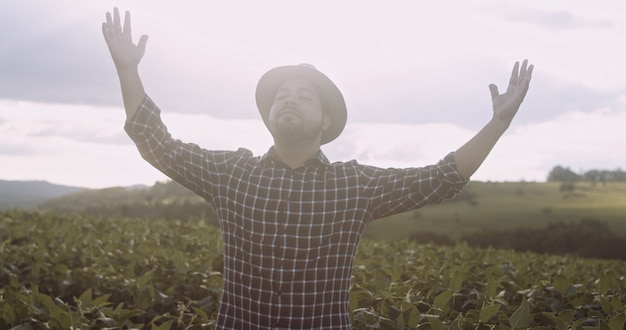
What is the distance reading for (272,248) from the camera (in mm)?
3432

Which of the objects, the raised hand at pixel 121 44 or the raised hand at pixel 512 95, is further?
the raised hand at pixel 121 44

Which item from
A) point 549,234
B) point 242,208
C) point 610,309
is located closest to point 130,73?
point 242,208

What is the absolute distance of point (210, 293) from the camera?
5656 mm

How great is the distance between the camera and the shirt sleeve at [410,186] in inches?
136

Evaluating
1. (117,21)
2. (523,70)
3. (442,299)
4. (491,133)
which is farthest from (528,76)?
(117,21)

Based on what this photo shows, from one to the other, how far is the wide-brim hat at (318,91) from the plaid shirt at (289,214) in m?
0.30

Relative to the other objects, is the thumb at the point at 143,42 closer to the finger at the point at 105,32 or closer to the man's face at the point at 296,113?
the finger at the point at 105,32

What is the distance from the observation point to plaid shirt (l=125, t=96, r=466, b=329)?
342 cm

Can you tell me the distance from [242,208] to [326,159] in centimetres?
56

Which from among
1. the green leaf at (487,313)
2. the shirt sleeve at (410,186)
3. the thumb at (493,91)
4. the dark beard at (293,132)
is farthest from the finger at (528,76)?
the green leaf at (487,313)

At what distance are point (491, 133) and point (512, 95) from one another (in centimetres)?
23

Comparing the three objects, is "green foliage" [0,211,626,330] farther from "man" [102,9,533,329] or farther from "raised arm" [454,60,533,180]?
"raised arm" [454,60,533,180]

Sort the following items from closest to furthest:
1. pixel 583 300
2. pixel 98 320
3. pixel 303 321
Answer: pixel 303 321
pixel 98 320
pixel 583 300

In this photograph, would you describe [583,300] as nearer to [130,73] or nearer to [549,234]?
[130,73]
